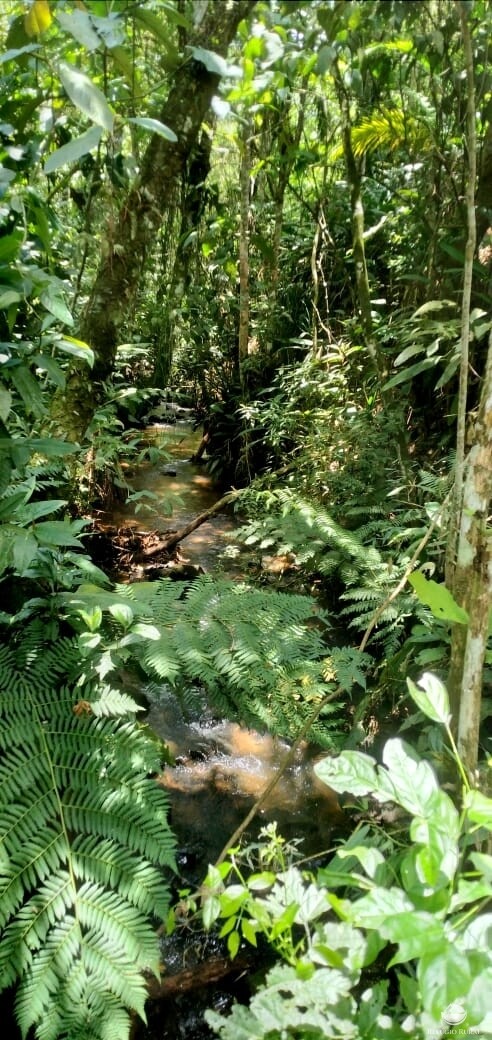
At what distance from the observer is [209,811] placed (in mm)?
2340

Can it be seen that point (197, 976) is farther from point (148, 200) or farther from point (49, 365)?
point (148, 200)

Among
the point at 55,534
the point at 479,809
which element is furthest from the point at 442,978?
the point at 55,534

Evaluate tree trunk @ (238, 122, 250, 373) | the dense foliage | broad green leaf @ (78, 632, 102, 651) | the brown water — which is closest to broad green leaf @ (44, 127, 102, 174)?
the dense foliage

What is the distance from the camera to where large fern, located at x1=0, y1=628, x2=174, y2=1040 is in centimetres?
123

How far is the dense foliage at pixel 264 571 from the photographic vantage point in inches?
38.4

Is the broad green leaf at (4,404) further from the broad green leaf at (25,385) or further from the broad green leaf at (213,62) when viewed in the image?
the broad green leaf at (213,62)

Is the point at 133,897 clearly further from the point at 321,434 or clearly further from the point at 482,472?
the point at 321,434

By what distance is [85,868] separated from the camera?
1.38 metres

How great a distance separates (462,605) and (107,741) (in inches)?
37.1

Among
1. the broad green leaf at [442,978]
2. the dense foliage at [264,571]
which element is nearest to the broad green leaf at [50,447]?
the dense foliage at [264,571]

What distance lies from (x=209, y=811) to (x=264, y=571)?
5.31 ft

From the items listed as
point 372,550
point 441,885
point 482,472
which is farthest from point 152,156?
point 441,885

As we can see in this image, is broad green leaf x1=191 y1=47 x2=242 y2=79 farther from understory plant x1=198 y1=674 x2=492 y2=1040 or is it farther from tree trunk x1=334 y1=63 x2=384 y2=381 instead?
tree trunk x1=334 y1=63 x2=384 y2=381

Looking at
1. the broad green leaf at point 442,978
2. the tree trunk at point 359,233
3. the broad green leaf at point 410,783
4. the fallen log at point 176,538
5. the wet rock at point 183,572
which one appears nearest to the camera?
the broad green leaf at point 442,978
